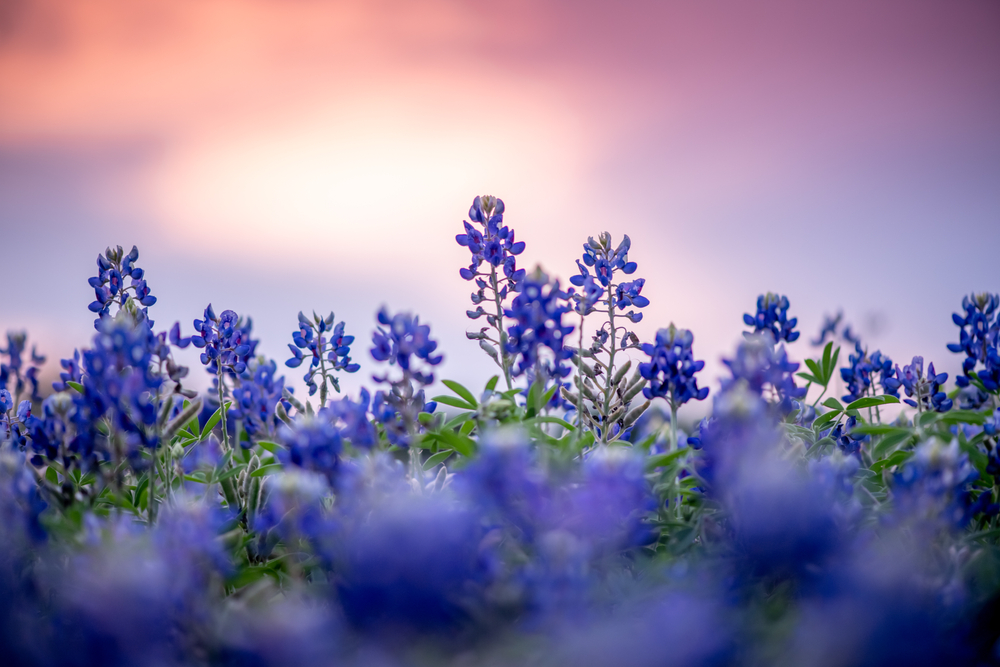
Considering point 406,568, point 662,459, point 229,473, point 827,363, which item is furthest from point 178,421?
point 827,363

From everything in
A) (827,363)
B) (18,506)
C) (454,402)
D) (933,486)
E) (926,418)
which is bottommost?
(933,486)

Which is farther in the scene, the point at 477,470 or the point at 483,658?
the point at 477,470

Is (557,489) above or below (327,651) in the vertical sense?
above

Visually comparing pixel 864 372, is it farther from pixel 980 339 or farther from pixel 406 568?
pixel 406 568

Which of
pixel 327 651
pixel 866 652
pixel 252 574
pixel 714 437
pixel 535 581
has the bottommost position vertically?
pixel 866 652

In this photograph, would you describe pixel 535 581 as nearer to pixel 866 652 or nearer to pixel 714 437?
pixel 866 652

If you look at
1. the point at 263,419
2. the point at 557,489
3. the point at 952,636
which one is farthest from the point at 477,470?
the point at 263,419
